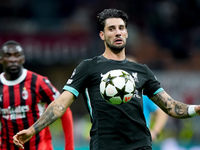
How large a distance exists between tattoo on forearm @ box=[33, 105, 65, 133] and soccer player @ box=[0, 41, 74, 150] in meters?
1.30

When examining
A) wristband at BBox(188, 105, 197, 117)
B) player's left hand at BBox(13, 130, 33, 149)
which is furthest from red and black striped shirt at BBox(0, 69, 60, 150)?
wristband at BBox(188, 105, 197, 117)

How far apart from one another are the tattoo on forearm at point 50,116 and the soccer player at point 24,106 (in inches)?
51.2

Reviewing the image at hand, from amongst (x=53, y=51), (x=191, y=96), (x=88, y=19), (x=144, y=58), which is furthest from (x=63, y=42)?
(x=191, y=96)

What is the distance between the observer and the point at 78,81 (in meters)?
4.21

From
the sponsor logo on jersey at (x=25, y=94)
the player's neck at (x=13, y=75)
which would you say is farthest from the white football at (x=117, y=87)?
the player's neck at (x=13, y=75)

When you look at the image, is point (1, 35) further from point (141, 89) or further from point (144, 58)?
point (141, 89)

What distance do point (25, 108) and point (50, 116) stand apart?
139 centimetres

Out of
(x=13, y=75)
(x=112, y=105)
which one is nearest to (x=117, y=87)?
(x=112, y=105)

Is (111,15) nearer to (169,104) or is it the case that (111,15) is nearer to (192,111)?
(169,104)

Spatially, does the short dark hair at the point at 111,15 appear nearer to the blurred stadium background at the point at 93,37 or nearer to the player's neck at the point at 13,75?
the player's neck at the point at 13,75

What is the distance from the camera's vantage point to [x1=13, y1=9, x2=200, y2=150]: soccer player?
4109 millimetres

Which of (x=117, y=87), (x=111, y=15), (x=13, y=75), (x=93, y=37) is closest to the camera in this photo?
(x=117, y=87)

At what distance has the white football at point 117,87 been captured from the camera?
3965 mm

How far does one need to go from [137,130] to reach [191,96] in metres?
11.4
